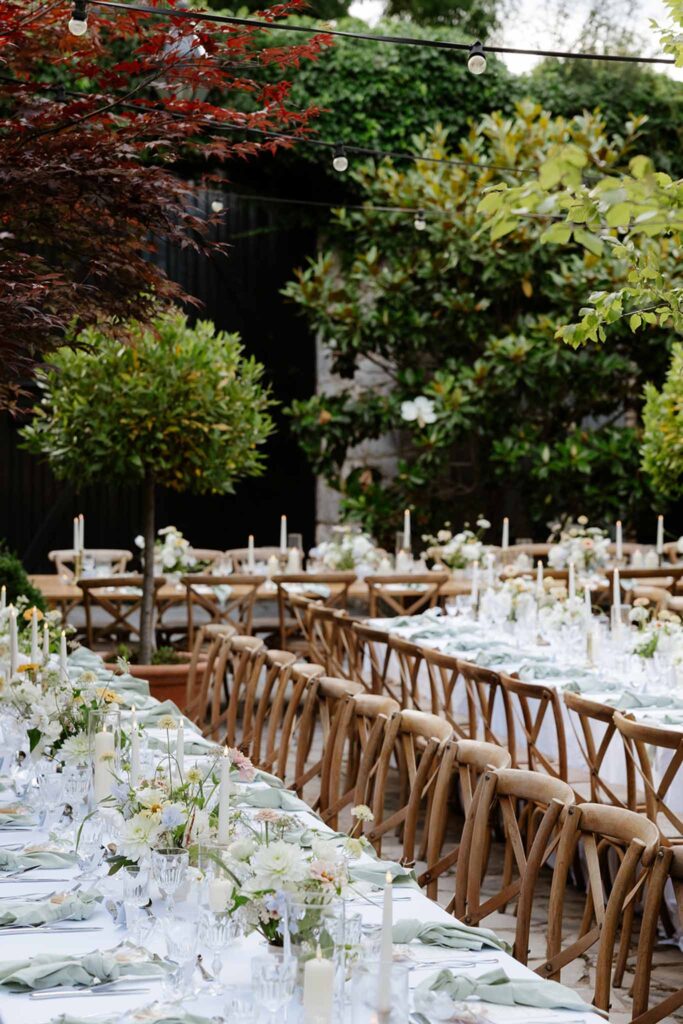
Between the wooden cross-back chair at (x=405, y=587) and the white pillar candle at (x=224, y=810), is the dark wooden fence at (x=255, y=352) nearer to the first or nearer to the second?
the wooden cross-back chair at (x=405, y=587)

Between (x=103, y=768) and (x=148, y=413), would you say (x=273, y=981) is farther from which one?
(x=148, y=413)

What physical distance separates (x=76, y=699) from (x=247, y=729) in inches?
82.9

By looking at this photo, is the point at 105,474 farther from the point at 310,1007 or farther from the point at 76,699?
the point at 310,1007

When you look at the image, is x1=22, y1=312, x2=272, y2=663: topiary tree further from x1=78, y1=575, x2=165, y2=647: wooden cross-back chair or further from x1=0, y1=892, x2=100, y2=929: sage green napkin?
x1=0, y1=892, x2=100, y2=929: sage green napkin

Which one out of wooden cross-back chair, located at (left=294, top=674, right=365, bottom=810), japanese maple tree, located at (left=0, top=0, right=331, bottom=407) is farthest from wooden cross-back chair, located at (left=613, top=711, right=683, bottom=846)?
japanese maple tree, located at (left=0, top=0, right=331, bottom=407)

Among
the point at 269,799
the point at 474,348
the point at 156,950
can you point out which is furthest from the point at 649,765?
the point at 474,348

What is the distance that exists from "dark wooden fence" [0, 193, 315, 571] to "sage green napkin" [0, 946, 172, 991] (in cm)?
1151

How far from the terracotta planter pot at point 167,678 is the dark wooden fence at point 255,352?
648 cm

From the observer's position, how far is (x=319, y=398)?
12.7 metres

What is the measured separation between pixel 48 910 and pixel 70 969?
1.16 feet

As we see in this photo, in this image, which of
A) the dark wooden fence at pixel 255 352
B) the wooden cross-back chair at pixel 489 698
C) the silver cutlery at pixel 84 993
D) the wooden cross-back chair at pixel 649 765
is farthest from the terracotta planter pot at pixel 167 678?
the dark wooden fence at pixel 255 352

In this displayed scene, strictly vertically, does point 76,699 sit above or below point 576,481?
below

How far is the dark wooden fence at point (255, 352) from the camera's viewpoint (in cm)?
1413

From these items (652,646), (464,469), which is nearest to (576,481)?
(464,469)
